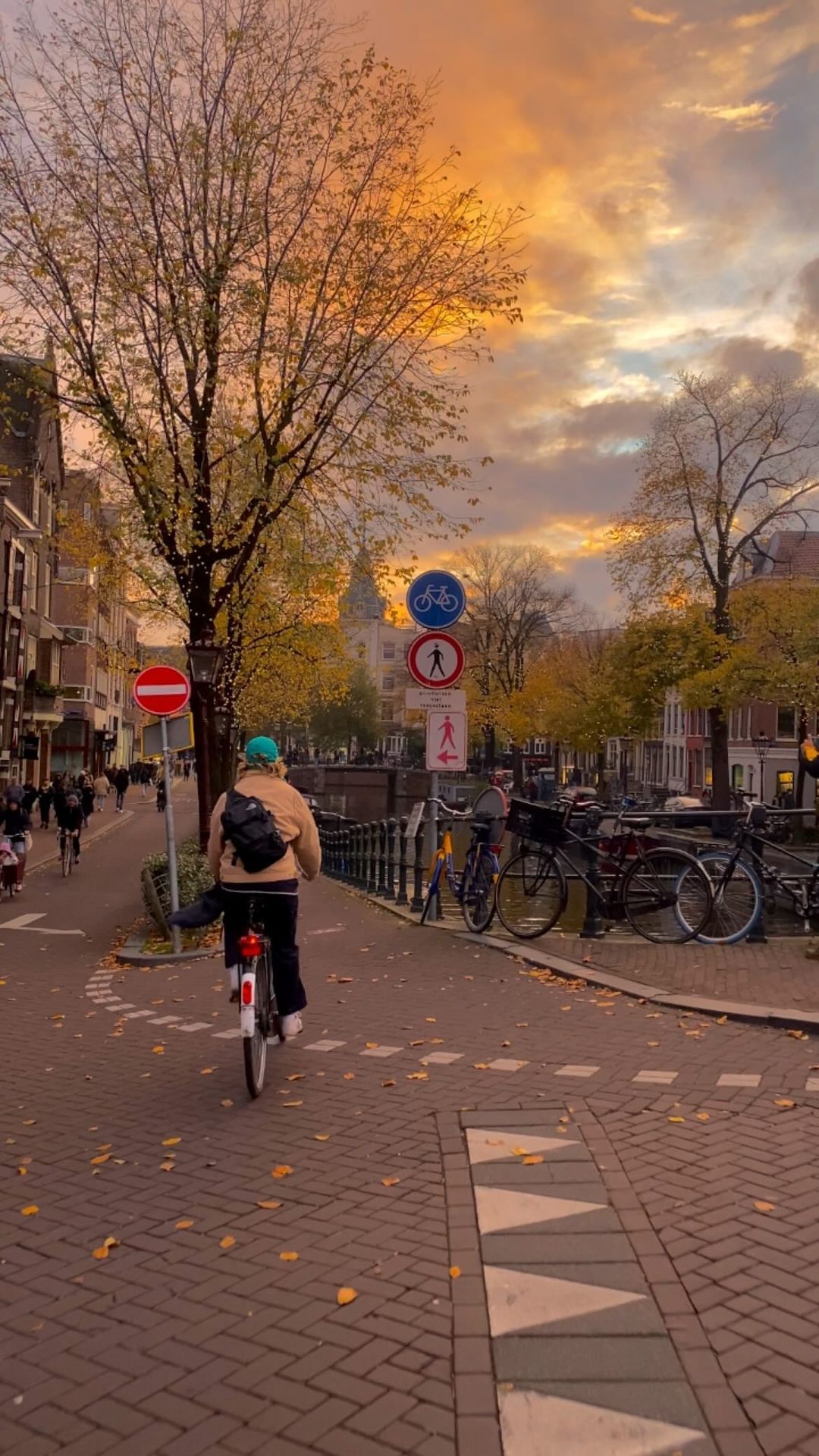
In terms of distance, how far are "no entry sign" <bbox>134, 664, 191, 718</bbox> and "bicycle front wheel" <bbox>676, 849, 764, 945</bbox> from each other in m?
5.65

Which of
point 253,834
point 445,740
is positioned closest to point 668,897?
point 445,740

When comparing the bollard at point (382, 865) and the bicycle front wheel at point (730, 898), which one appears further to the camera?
the bollard at point (382, 865)

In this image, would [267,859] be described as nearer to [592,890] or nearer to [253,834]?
[253,834]

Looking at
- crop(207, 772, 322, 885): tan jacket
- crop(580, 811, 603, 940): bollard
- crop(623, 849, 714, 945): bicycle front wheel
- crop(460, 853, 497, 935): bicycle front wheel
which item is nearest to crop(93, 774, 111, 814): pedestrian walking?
crop(460, 853, 497, 935): bicycle front wheel

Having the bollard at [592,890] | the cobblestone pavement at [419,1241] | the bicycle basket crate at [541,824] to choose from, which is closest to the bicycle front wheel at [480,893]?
the bicycle basket crate at [541,824]

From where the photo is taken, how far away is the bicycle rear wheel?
6094 millimetres

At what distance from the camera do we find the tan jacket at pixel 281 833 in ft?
21.0

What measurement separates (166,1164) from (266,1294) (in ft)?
4.93

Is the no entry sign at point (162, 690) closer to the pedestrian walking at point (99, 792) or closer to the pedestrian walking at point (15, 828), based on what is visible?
the pedestrian walking at point (15, 828)

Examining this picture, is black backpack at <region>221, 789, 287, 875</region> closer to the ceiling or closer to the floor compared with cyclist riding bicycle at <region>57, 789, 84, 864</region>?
closer to the ceiling

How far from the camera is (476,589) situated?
231 feet

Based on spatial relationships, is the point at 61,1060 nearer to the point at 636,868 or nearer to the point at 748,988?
the point at 748,988

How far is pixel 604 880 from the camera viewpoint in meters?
11.7

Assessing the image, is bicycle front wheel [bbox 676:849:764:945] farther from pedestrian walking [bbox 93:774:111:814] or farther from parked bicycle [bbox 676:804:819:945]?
pedestrian walking [bbox 93:774:111:814]
